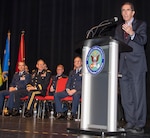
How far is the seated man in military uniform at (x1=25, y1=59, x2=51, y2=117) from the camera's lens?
580 centimetres

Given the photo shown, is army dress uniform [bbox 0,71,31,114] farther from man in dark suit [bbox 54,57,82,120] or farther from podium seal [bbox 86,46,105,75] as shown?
podium seal [bbox 86,46,105,75]

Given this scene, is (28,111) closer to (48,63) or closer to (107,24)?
(48,63)

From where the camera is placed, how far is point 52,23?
743cm

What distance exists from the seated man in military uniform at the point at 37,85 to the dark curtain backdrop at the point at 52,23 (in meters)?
0.91

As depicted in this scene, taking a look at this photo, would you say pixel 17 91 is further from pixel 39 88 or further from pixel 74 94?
pixel 74 94

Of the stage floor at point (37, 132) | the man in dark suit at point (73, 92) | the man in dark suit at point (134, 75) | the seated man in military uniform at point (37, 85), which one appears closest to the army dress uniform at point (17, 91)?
the seated man in military uniform at point (37, 85)

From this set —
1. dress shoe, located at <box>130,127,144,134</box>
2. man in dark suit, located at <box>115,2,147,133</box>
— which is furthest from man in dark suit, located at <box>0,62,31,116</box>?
dress shoe, located at <box>130,127,144,134</box>

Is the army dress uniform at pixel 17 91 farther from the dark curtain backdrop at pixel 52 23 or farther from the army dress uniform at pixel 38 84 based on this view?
the dark curtain backdrop at pixel 52 23

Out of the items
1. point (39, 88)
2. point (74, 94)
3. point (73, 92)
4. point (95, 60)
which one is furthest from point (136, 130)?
point (39, 88)

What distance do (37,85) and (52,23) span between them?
6.37ft

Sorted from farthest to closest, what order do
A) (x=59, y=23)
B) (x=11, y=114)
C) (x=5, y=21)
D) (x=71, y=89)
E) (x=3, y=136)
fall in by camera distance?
(x=5, y=21) < (x=59, y=23) < (x=11, y=114) < (x=71, y=89) < (x=3, y=136)

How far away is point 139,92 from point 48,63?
4491 millimetres

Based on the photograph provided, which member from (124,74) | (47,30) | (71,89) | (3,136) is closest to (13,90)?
(71,89)

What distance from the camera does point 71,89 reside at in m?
5.65
